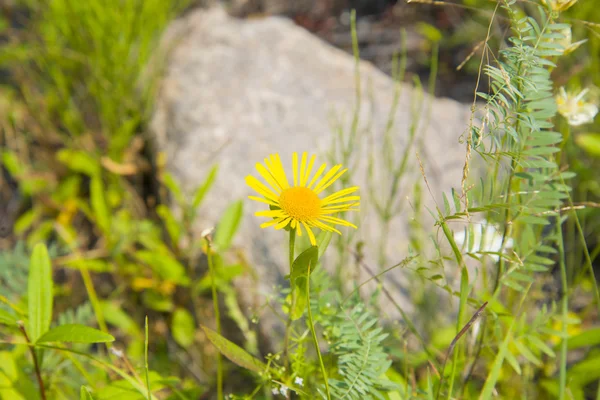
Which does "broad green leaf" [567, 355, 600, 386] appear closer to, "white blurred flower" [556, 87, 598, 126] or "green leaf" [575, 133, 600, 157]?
"white blurred flower" [556, 87, 598, 126]

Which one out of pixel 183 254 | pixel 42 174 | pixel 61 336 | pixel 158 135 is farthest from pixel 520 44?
pixel 42 174

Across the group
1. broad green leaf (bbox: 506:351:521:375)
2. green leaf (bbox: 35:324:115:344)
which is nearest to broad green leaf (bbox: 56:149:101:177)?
green leaf (bbox: 35:324:115:344)

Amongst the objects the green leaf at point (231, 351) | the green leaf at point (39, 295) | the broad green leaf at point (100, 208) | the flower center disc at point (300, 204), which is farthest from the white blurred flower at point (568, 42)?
the broad green leaf at point (100, 208)

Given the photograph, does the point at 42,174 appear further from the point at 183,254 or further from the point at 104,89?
the point at 183,254

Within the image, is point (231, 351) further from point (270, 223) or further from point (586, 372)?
point (586, 372)

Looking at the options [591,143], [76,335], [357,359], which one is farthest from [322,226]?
[591,143]

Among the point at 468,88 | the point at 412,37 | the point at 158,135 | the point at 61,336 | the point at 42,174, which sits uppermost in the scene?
the point at 412,37
